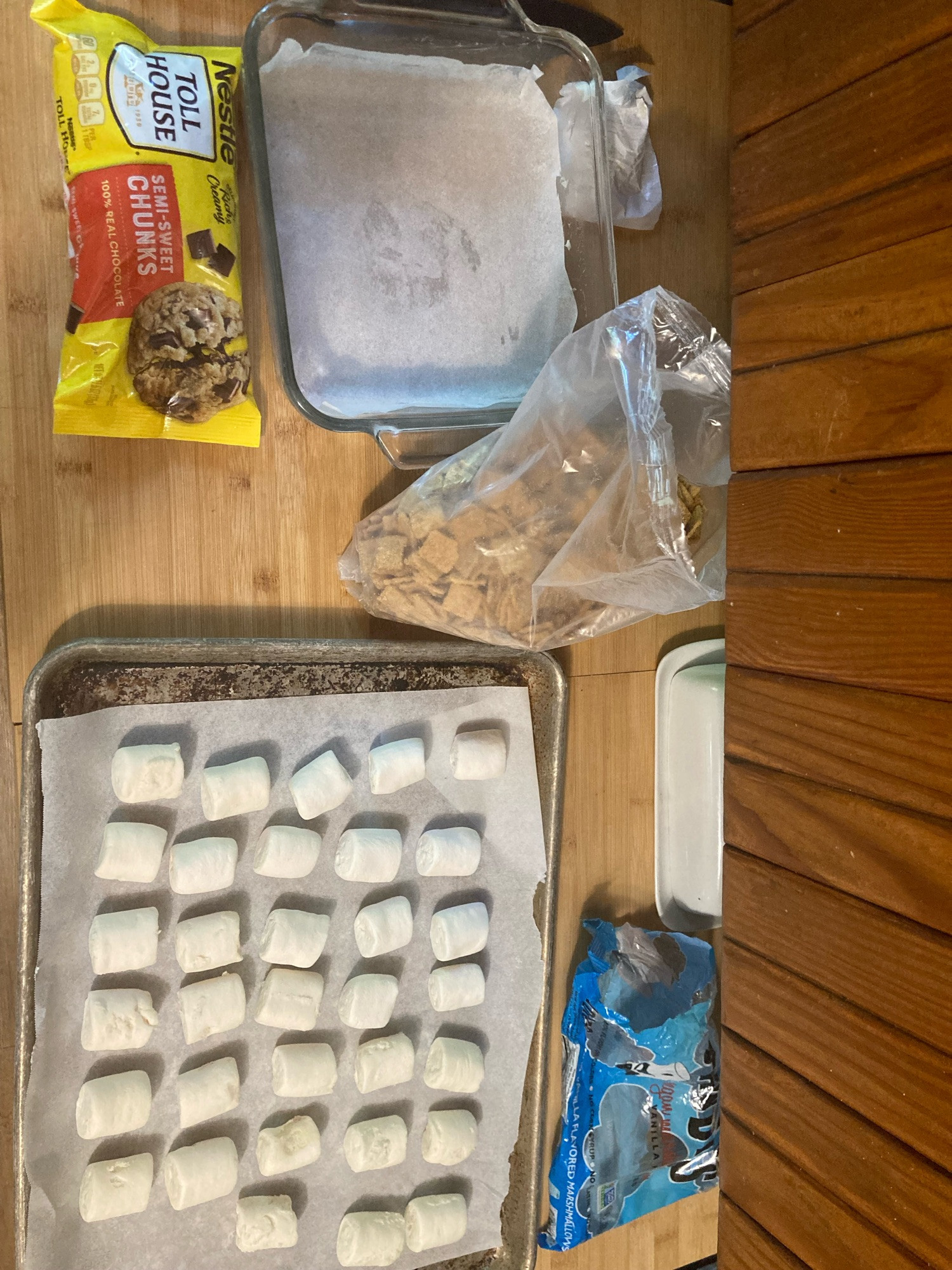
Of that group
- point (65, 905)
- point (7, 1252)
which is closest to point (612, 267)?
point (65, 905)

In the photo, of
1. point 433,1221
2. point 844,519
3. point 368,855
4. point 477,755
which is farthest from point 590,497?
point 433,1221

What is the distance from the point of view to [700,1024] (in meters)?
0.96

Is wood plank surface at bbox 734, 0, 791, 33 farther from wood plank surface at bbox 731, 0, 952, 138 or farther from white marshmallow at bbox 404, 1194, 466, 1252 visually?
white marshmallow at bbox 404, 1194, 466, 1252

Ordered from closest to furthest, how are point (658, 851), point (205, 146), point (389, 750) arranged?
point (205, 146), point (389, 750), point (658, 851)

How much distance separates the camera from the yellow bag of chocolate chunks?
72 centimetres

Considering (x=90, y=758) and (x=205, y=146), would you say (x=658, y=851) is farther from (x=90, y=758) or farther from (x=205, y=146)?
(x=205, y=146)

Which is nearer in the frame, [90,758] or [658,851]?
[90,758]

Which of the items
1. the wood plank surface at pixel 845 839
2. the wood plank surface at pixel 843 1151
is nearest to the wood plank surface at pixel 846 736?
the wood plank surface at pixel 845 839

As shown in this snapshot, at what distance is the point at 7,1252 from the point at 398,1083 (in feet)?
1.32

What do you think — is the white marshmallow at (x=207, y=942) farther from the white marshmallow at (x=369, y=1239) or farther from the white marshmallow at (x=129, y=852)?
the white marshmallow at (x=369, y=1239)

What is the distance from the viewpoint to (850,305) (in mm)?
558

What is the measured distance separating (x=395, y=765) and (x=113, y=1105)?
1.38 ft

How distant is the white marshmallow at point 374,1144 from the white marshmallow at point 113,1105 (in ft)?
0.71

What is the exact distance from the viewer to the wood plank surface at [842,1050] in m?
0.57
